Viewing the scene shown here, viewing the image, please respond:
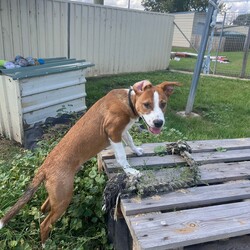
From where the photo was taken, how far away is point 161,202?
217 cm

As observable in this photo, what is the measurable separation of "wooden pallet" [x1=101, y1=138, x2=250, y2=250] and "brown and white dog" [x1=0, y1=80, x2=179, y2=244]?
0.37m

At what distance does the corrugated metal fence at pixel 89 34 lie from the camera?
6715 millimetres

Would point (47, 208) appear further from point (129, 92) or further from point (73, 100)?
point (73, 100)

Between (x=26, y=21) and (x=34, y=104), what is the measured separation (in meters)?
3.70

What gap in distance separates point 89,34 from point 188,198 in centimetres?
701

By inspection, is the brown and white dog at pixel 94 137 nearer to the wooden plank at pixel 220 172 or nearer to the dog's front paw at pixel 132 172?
the dog's front paw at pixel 132 172

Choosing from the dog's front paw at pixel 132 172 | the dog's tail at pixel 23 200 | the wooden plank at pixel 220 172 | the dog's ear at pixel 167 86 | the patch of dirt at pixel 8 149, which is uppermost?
the dog's ear at pixel 167 86

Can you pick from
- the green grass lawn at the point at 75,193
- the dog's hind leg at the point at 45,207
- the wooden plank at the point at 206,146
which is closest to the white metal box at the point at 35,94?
the green grass lawn at the point at 75,193

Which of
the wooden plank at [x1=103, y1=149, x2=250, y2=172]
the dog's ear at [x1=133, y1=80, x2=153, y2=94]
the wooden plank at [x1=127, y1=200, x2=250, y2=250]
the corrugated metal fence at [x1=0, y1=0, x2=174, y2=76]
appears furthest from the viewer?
the corrugated metal fence at [x1=0, y1=0, x2=174, y2=76]

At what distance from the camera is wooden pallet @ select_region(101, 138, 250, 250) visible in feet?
6.04

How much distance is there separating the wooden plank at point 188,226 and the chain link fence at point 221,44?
4.48m

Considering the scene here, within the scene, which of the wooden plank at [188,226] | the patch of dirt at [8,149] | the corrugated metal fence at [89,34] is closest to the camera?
the wooden plank at [188,226]

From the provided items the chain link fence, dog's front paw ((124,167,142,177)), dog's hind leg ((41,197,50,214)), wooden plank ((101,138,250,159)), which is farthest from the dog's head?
the chain link fence

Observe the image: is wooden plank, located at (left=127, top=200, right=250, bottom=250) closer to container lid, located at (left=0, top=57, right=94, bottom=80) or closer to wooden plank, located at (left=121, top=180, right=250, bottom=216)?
wooden plank, located at (left=121, top=180, right=250, bottom=216)
